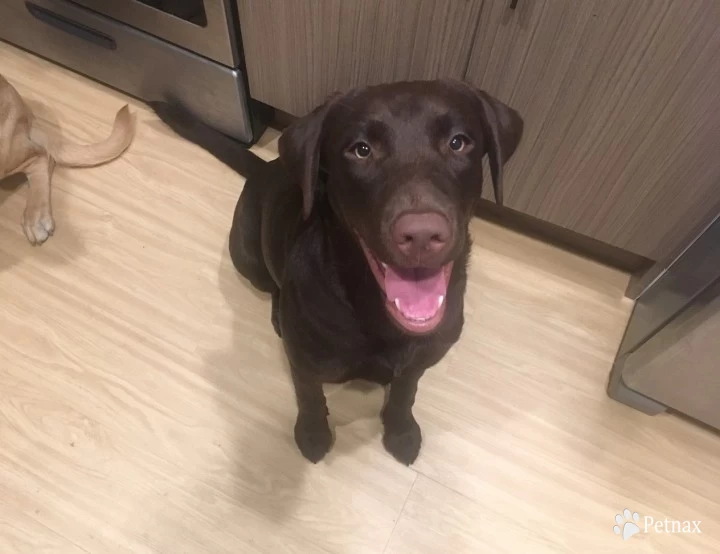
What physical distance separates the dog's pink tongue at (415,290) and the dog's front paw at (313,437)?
1.62ft

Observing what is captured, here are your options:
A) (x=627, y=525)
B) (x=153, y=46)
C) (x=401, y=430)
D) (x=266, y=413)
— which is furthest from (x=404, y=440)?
(x=153, y=46)

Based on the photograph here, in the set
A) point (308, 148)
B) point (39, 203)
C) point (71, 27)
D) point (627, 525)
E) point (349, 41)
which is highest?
point (308, 148)

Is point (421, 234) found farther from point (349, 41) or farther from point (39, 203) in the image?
point (39, 203)

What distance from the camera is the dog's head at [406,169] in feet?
2.77

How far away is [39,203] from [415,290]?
121 centimetres

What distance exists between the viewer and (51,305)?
5.17 ft

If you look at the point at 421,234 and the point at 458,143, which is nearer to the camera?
the point at 421,234

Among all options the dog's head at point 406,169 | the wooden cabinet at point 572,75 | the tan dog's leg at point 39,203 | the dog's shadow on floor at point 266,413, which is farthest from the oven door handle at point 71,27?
the dog's head at point 406,169

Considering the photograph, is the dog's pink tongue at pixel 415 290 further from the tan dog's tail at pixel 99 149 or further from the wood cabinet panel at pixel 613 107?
the tan dog's tail at pixel 99 149

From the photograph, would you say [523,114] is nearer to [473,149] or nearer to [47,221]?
[473,149]

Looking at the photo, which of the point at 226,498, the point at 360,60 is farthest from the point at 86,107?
the point at 226,498

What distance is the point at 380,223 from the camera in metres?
0.86

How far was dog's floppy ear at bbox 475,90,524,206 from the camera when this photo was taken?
1.01m

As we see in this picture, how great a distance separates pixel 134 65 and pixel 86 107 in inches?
9.7
